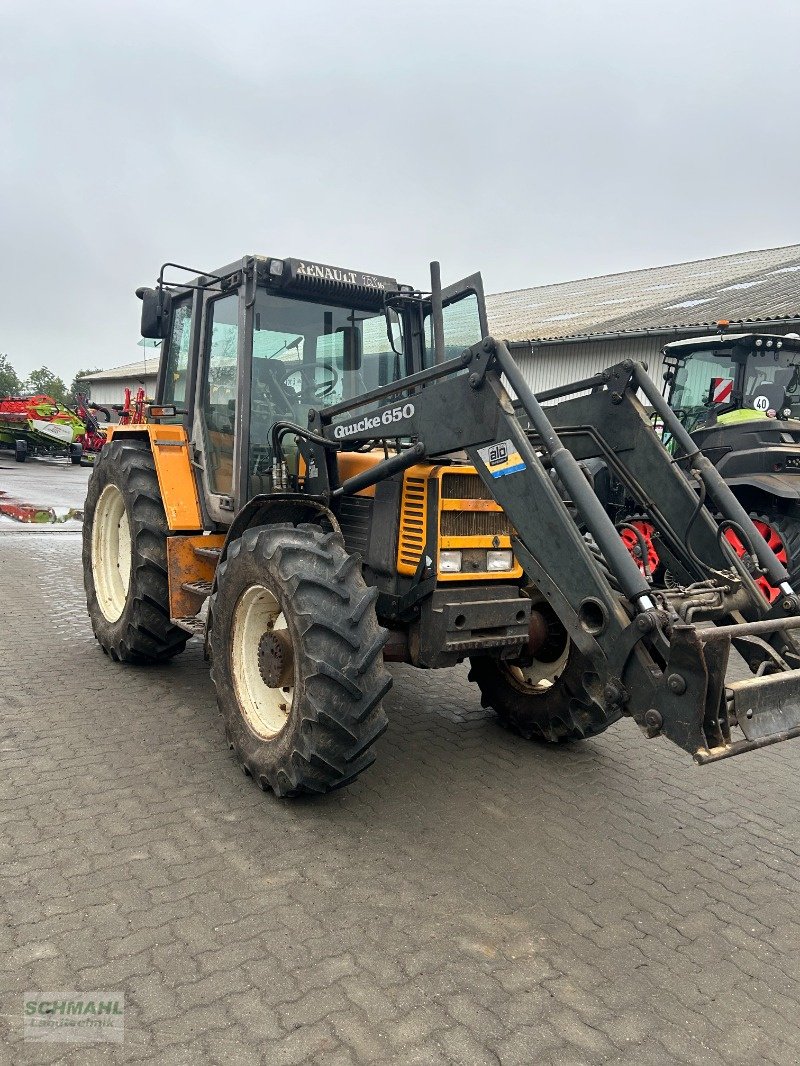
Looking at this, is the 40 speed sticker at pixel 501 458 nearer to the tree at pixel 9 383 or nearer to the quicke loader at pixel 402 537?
the quicke loader at pixel 402 537

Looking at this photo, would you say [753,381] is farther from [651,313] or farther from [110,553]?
[651,313]

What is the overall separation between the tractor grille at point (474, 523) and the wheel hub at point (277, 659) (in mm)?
931

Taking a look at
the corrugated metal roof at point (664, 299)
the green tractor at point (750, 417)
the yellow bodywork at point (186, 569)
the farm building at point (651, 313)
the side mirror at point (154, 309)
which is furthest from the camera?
the corrugated metal roof at point (664, 299)

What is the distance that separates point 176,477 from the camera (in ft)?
17.2

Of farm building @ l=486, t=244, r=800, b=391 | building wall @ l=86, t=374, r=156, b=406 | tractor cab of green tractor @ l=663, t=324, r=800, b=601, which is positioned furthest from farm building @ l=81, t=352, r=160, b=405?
tractor cab of green tractor @ l=663, t=324, r=800, b=601

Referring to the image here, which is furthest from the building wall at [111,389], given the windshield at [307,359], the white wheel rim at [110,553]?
the windshield at [307,359]

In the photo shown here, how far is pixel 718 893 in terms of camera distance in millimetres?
3256

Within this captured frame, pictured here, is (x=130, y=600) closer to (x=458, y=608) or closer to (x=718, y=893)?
(x=458, y=608)

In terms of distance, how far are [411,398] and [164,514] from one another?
7.11ft

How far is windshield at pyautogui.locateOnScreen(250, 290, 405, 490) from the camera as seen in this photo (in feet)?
→ 15.3

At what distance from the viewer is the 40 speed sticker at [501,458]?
3369 millimetres

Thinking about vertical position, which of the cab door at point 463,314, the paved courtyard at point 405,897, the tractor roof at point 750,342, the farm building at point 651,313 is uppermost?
the farm building at point 651,313

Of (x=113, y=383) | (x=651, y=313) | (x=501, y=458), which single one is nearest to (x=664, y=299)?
(x=651, y=313)

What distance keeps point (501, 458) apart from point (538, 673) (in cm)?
176
